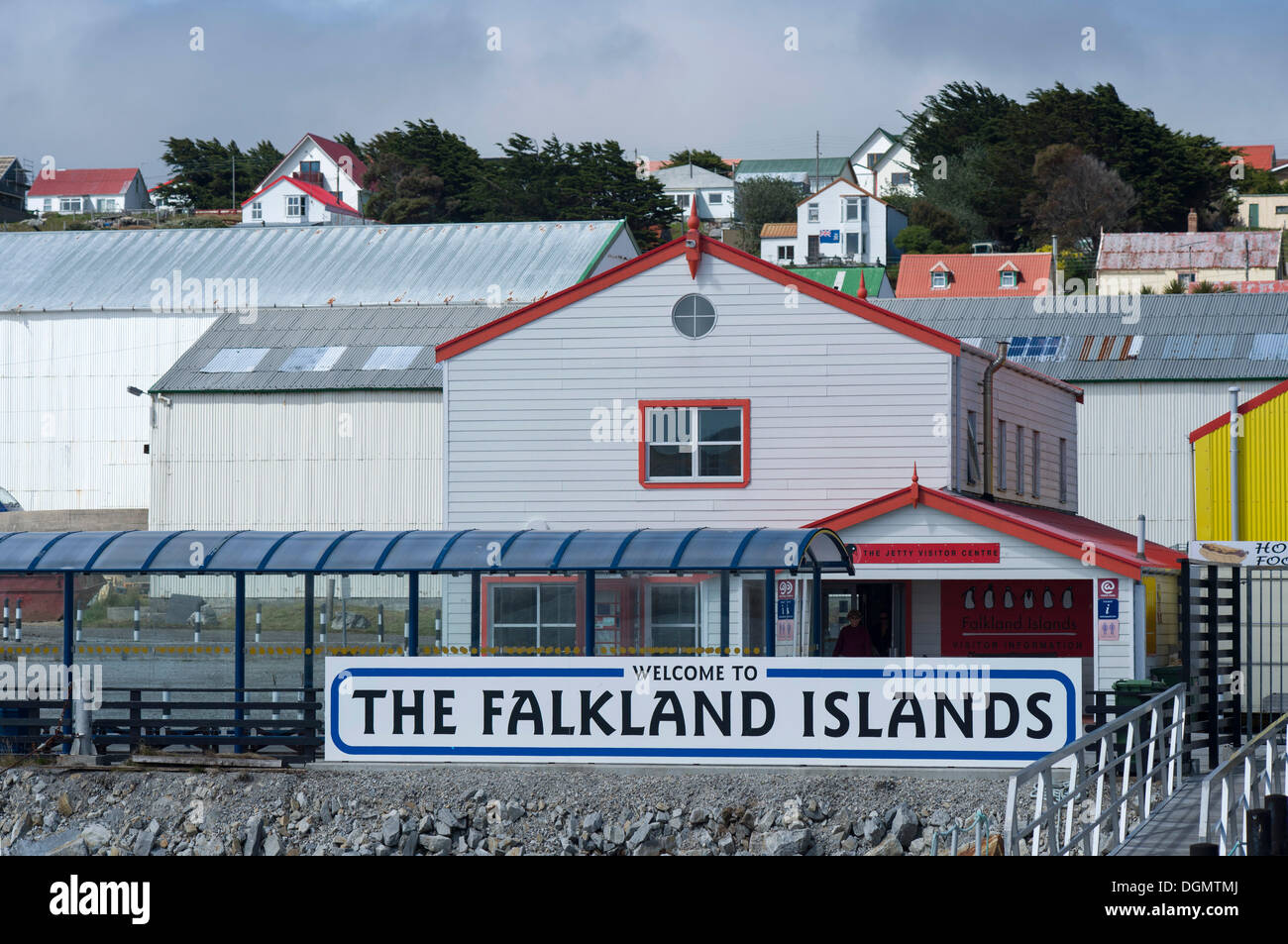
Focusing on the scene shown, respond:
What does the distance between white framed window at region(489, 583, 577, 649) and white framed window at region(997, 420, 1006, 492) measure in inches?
→ 355

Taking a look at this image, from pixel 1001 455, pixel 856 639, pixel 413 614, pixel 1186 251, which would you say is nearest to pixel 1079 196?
pixel 1186 251

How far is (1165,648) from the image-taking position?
27.3 metres

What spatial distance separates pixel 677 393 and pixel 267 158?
116 metres

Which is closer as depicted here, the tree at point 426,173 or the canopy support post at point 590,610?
the canopy support post at point 590,610

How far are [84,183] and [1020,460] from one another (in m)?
128

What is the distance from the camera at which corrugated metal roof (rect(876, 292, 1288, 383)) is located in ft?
139

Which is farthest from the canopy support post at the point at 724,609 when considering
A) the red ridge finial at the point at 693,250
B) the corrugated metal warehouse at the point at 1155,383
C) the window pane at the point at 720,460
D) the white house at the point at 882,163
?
the white house at the point at 882,163

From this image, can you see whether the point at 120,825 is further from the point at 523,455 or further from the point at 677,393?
the point at 677,393

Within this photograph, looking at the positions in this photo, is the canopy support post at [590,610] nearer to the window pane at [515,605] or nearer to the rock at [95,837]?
the window pane at [515,605]

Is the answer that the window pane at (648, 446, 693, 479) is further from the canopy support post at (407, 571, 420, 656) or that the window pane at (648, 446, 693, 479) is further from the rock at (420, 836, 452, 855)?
the rock at (420, 836, 452, 855)

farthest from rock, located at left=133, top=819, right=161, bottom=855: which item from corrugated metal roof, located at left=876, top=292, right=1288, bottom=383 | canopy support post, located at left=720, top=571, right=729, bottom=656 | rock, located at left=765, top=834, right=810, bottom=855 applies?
corrugated metal roof, located at left=876, top=292, right=1288, bottom=383

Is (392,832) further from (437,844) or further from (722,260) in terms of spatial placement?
(722,260)

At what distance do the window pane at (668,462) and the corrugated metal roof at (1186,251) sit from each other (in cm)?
6794

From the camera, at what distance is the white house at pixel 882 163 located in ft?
480
